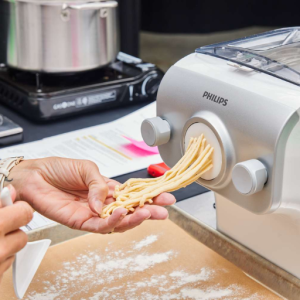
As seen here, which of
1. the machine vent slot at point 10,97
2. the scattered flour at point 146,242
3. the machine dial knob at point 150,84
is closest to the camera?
the scattered flour at point 146,242

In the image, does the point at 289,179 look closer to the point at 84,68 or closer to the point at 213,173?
the point at 213,173

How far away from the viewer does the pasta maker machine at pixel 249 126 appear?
0.67m

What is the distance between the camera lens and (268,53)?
79cm

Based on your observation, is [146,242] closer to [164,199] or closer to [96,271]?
[96,271]

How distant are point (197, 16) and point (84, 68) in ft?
10.3

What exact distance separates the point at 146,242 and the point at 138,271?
0.30ft

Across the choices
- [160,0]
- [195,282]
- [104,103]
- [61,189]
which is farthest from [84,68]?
[160,0]

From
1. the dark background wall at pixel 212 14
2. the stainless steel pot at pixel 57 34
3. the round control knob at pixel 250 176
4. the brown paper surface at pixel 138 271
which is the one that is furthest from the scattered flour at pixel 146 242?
the dark background wall at pixel 212 14

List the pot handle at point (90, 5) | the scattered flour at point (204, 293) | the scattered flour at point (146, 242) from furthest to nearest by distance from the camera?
the pot handle at point (90, 5) → the scattered flour at point (146, 242) → the scattered flour at point (204, 293)

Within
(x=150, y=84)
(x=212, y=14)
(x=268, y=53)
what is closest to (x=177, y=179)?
(x=268, y=53)

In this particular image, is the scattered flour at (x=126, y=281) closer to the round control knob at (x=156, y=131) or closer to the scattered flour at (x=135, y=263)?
the scattered flour at (x=135, y=263)

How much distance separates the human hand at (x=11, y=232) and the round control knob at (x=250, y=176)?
0.92 ft

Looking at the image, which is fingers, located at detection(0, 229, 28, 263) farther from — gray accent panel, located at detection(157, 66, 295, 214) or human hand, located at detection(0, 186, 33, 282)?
gray accent panel, located at detection(157, 66, 295, 214)

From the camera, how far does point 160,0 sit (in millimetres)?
4414
